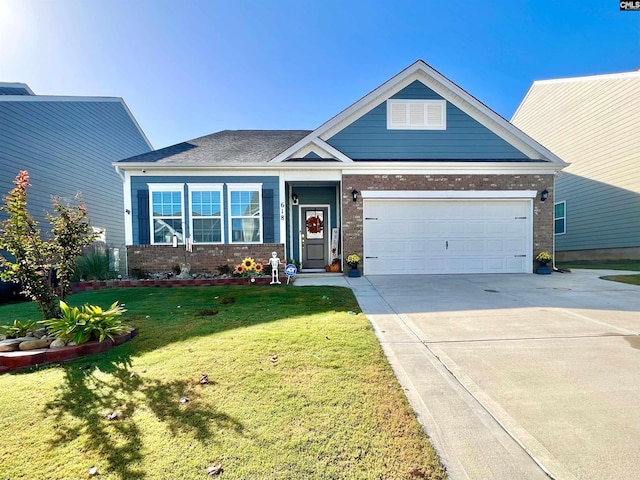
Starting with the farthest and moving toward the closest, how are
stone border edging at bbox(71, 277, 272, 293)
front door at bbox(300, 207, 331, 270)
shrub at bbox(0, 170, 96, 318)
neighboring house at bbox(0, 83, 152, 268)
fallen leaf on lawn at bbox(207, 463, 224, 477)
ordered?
front door at bbox(300, 207, 331, 270)
neighboring house at bbox(0, 83, 152, 268)
stone border edging at bbox(71, 277, 272, 293)
shrub at bbox(0, 170, 96, 318)
fallen leaf on lawn at bbox(207, 463, 224, 477)

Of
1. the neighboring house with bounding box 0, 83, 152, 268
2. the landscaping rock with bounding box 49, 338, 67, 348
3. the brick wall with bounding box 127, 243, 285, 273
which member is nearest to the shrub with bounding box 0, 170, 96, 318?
the landscaping rock with bounding box 49, 338, 67, 348

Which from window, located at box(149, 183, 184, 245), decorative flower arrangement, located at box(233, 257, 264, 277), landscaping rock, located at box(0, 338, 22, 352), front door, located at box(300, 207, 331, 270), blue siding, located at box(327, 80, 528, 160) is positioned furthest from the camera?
front door, located at box(300, 207, 331, 270)

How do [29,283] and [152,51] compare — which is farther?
[152,51]

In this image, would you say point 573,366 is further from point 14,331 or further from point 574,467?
point 14,331

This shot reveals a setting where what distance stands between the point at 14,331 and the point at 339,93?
44.5 feet

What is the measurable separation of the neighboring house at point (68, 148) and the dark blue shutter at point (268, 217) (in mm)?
5242

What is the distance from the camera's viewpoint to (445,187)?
980 centimetres

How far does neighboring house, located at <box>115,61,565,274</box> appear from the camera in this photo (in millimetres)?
9570

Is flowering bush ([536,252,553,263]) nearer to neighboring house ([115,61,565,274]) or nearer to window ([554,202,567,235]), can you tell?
neighboring house ([115,61,565,274])

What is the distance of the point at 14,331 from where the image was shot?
3875 mm

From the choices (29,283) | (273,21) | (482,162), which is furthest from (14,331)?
(482,162)

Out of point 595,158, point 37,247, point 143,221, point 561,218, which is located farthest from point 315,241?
point 561,218

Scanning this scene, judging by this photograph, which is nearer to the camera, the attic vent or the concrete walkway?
the concrete walkway

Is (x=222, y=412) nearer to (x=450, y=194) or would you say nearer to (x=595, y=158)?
(x=450, y=194)
